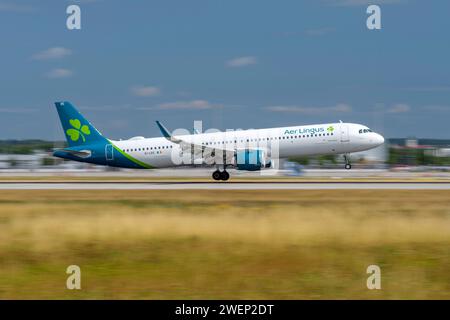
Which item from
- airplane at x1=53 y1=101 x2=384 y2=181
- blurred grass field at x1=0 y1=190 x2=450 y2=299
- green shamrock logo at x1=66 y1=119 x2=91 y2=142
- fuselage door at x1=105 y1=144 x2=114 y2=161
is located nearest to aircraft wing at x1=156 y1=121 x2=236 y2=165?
airplane at x1=53 y1=101 x2=384 y2=181

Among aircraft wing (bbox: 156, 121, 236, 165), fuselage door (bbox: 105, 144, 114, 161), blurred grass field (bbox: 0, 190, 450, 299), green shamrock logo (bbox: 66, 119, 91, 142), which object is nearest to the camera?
blurred grass field (bbox: 0, 190, 450, 299)

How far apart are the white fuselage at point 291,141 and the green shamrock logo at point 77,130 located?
6.89 m

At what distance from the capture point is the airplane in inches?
1933

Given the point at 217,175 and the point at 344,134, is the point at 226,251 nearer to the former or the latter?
the point at 217,175

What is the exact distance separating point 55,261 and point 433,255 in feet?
31.1

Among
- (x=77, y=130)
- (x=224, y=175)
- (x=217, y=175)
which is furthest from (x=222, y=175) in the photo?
(x=77, y=130)

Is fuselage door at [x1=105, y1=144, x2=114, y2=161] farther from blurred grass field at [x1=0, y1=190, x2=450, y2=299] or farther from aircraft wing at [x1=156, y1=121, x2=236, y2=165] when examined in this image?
blurred grass field at [x1=0, y1=190, x2=450, y2=299]

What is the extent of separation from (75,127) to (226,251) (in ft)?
131

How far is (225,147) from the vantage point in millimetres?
50156

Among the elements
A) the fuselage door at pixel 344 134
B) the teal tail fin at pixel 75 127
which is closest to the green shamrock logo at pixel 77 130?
the teal tail fin at pixel 75 127

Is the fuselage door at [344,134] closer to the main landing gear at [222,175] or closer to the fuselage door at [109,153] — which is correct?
the main landing gear at [222,175]

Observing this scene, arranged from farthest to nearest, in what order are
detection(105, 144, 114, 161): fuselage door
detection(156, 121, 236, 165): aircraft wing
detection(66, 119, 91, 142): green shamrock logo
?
detection(66, 119, 91, 142): green shamrock logo, detection(105, 144, 114, 161): fuselage door, detection(156, 121, 236, 165): aircraft wing

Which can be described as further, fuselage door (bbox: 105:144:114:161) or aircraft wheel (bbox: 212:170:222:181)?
fuselage door (bbox: 105:144:114:161)
